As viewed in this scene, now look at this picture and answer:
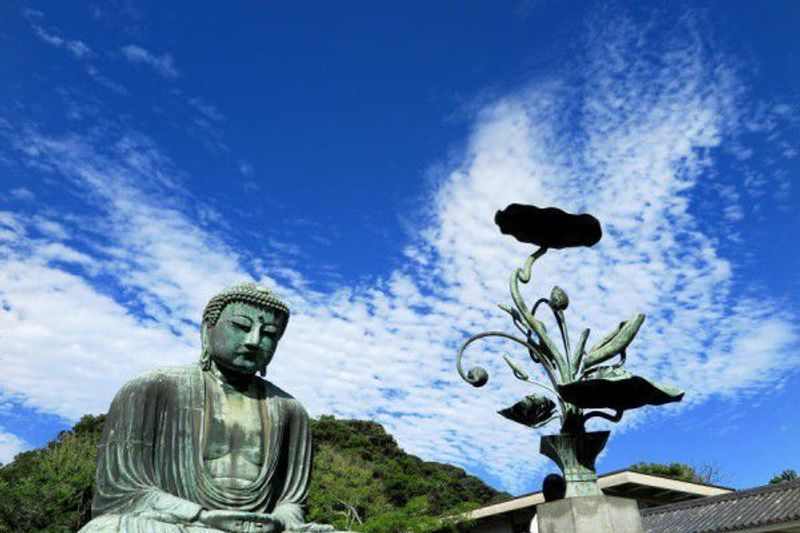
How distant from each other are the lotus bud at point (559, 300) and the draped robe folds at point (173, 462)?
3.44 m

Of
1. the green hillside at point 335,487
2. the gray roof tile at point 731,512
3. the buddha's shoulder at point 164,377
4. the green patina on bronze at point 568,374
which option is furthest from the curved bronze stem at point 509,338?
the green hillside at point 335,487

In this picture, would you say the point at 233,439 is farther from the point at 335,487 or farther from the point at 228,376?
the point at 335,487

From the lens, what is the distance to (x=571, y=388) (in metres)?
6.25

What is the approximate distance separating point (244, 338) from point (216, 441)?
0.82 meters

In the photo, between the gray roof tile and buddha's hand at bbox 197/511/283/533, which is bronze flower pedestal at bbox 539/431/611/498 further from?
the gray roof tile

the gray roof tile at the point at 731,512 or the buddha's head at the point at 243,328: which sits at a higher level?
the gray roof tile at the point at 731,512

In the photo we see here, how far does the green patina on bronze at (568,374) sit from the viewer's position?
6.28m

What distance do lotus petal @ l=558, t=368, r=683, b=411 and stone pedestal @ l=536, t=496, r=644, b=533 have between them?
2.84 feet

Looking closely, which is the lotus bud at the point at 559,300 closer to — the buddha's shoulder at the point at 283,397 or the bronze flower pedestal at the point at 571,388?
the bronze flower pedestal at the point at 571,388

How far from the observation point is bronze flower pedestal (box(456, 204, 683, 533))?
6.08 meters

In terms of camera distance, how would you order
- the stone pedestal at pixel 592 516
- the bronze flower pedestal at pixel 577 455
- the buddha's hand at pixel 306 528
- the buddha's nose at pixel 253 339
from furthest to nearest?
the bronze flower pedestal at pixel 577 455, the stone pedestal at pixel 592 516, the buddha's nose at pixel 253 339, the buddha's hand at pixel 306 528

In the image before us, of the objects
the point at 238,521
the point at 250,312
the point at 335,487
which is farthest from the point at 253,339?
the point at 335,487

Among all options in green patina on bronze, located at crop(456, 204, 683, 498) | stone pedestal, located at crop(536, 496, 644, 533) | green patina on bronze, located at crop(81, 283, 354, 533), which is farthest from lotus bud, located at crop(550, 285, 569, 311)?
green patina on bronze, located at crop(81, 283, 354, 533)

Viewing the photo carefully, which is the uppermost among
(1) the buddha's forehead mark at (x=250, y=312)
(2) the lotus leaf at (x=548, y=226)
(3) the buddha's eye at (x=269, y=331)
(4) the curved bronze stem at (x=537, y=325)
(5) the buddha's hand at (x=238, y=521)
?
(2) the lotus leaf at (x=548, y=226)
